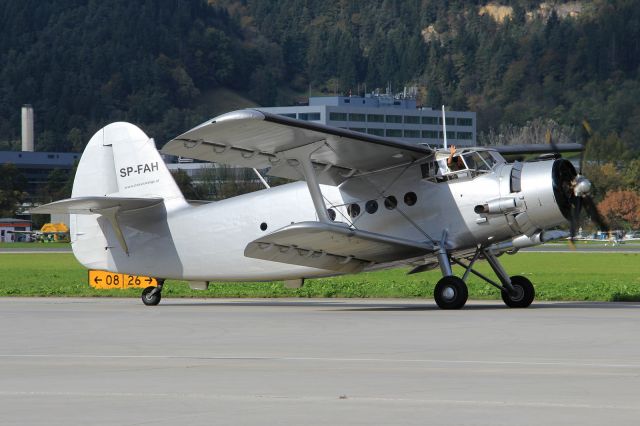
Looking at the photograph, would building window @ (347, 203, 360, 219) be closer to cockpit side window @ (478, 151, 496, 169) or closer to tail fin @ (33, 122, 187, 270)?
cockpit side window @ (478, 151, 496, 169)

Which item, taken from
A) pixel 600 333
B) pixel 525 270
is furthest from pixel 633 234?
pixel 600 333

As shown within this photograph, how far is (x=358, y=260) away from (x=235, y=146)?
3.17 metres

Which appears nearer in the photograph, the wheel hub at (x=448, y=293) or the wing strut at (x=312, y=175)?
the wheel hub at (x=448, y=293)

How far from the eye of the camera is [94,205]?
2439 centimetres

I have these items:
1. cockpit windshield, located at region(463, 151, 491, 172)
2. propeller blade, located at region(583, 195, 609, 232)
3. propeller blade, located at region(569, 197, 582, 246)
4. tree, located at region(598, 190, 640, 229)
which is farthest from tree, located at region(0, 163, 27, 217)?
propeller blade, located at region(569, 197, 582, 246)

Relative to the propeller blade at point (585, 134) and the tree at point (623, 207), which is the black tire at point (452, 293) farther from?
the tree at point (623, 207)

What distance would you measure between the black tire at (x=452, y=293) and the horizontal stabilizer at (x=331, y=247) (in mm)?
762

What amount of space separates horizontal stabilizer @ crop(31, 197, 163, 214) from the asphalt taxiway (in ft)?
7.40

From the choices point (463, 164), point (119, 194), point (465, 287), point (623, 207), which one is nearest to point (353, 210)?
point (463, 164)

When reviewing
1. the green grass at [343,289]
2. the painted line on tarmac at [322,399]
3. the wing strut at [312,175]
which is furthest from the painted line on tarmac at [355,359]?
the green grass at [343,289]

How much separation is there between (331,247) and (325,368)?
9.08m

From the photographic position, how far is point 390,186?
23234mm

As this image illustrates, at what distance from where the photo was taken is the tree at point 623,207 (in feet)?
399

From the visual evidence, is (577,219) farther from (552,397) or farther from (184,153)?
(552,397)
